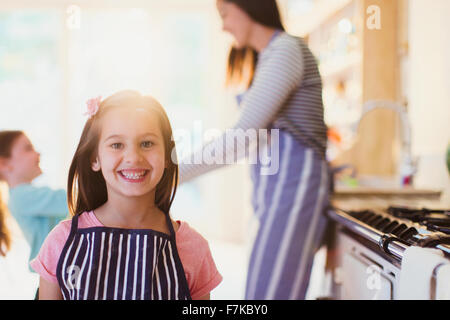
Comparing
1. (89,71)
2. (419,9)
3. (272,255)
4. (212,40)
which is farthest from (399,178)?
(89,71)

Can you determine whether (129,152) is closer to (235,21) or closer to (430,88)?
(235,21)

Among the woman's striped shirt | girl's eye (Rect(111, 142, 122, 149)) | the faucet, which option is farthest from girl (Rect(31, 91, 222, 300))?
the faucet

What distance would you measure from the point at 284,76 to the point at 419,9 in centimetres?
90

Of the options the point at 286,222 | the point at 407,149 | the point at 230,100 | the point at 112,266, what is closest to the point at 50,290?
the point at 112,266

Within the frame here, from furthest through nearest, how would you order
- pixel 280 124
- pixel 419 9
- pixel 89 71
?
1. pixel 419 9
2. pixel 280 124
3. pixel 89 71

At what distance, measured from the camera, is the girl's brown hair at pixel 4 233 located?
730 mm

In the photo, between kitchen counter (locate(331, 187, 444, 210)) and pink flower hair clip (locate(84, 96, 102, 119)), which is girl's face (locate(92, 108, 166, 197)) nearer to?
pink flower hair clip (locate(84, 96, 102, 119))

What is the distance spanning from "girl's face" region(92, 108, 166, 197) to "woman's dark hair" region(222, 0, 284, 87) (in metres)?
0.41

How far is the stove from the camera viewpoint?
72 cm

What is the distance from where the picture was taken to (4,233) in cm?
74

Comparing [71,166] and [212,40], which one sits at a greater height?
[212,40]

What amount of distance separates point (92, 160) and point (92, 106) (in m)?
0.09

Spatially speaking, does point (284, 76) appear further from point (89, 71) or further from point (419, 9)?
point (419, 9)

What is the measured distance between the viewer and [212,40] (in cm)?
99
